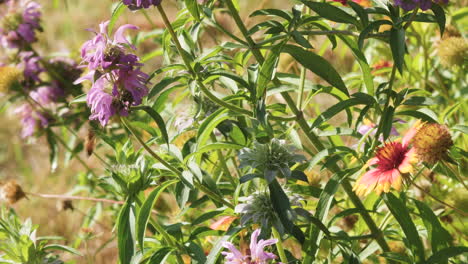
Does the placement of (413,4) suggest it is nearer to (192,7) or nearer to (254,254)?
(192,7)

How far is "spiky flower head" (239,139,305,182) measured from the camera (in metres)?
1.16

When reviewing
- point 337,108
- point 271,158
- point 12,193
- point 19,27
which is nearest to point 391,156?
point 337,108

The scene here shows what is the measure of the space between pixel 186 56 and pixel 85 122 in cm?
130

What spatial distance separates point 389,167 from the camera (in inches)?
48.6

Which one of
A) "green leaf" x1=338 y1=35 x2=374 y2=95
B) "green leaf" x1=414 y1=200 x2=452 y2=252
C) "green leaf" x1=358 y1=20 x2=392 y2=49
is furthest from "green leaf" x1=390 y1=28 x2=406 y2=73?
"green leaf" x1=414 y1=200 x2=452 y2=252

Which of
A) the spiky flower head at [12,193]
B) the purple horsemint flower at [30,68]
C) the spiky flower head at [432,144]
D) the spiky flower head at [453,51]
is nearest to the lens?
the spiky flower head at [432,144]

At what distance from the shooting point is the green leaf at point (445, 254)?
124 cm

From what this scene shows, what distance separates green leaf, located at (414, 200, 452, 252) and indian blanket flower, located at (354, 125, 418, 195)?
134 mm

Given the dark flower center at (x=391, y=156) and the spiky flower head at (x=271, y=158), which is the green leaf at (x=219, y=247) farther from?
the dark flower center at (x=391, y=156)

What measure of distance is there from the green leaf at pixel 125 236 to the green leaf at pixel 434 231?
23.7 inches

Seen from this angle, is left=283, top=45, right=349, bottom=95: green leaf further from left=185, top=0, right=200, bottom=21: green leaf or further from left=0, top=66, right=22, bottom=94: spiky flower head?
left=0, top=66, right=22, bottom=94: spiky flower head

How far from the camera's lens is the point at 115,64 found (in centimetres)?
112

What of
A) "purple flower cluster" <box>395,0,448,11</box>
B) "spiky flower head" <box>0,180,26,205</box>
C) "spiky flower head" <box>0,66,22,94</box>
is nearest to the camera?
"purple flower cluster" <box>395,0,448,11</box>

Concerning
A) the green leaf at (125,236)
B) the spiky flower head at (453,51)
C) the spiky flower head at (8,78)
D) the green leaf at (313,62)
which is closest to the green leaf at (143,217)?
the green leaf at (125,236)
